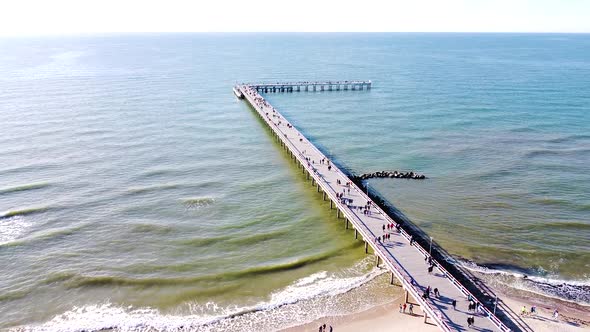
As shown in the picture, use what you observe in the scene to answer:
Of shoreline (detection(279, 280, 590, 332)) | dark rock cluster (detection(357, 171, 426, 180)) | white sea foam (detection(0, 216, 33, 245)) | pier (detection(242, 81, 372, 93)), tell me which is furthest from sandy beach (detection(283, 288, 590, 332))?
pier (detection(242, 81, 372, 93))

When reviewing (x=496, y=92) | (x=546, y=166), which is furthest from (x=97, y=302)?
(x=496, y=92)

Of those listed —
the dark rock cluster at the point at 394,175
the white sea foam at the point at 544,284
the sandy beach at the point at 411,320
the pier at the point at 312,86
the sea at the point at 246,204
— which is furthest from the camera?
the pier at the point at 312,86

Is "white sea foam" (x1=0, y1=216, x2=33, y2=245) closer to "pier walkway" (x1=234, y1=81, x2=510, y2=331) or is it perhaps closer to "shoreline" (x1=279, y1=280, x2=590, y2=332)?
"shoreline" (x1=279, y1=280, x2=590, y2=332)

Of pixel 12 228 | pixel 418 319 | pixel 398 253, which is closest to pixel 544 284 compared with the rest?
pixel 398 253

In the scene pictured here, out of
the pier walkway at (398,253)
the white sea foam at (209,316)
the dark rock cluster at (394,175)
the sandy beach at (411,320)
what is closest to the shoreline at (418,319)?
the sandy beach at (411,320)

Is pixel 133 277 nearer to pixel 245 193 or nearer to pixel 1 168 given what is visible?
pixel 245 193

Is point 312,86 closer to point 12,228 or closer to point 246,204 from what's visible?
point 246,204

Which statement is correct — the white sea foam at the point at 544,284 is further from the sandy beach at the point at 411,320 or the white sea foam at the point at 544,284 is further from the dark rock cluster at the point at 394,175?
the dark rock cluster at the point at 394,175
